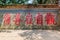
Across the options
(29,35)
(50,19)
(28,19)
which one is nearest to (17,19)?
(28,19)

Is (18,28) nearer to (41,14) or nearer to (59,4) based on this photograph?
(41,14)

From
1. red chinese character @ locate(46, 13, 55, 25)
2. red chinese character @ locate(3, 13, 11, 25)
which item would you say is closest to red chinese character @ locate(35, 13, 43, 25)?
red chinese character @ locate(46, 13, 55, 25)

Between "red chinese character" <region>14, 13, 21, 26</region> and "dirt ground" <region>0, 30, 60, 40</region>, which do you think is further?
"red chinese character" <region>14, 13, 21, 26</region>

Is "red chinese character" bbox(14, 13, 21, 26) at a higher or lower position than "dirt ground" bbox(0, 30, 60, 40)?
higher

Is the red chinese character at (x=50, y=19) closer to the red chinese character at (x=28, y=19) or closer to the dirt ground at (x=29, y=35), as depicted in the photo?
the dirt ground at (x=29, y=35)

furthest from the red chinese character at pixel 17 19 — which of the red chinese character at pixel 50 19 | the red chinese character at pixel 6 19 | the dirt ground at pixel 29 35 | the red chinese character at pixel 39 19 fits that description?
the red chinese character at pixel 50 19

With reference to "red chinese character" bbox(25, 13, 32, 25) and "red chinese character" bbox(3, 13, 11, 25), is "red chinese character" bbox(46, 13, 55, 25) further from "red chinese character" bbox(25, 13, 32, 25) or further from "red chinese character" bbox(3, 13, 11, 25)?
"red chinese character" bbox(3, 13, 11, 25)

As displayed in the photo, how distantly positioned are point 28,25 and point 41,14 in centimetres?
66

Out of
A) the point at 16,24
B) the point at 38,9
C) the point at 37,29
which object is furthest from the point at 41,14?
the point at 16,24

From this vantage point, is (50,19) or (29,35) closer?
(29,35)

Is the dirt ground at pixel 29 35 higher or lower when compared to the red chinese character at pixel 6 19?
lower

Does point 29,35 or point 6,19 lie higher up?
point 6,19

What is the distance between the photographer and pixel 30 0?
609 centimetres

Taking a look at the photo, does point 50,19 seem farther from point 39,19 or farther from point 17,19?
point 17,19
